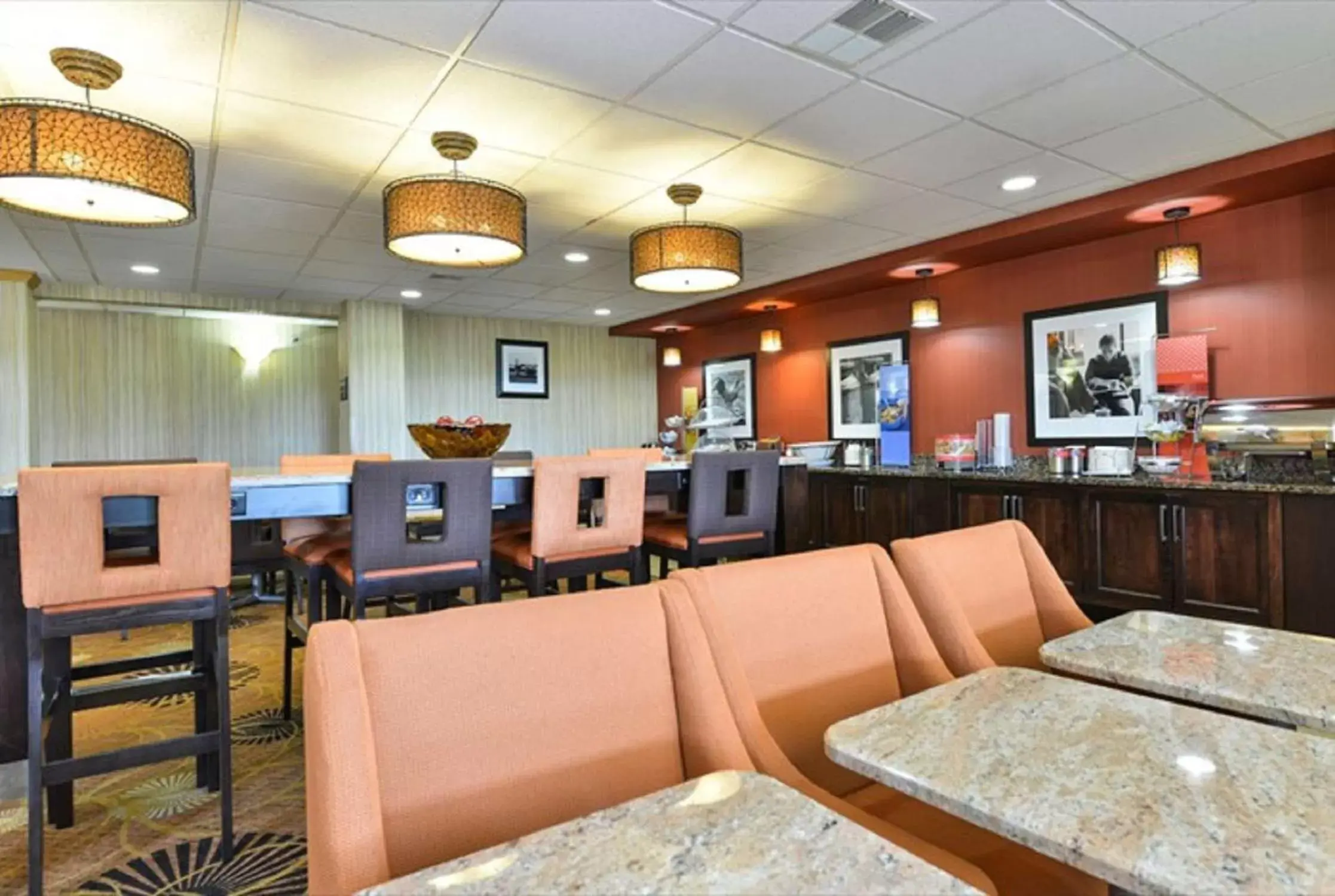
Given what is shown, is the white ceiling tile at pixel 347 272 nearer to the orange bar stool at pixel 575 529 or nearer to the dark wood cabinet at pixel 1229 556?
the orange bar stool at pixel 575 529

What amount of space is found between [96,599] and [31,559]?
179 mm

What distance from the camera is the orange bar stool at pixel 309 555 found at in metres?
2.56

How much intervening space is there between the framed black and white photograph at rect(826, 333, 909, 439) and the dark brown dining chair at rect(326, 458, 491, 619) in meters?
4.39

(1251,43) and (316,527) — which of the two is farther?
(316,527)

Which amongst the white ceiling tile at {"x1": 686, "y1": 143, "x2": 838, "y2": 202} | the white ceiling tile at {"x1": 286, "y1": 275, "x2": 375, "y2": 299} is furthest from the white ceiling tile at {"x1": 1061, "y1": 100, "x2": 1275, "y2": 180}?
the white ceiling tile at {"x1": 286, "y1": 275, "x2": 375, "y2": 299}

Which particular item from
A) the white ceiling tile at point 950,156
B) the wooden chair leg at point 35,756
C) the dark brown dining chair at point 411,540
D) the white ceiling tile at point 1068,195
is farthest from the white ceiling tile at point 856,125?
the wooden chair leg at point 35,756

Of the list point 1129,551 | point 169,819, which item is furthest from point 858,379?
point 169,819

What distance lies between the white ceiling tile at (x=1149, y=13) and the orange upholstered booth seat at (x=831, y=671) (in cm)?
199

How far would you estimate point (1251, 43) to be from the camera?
2.52 metres

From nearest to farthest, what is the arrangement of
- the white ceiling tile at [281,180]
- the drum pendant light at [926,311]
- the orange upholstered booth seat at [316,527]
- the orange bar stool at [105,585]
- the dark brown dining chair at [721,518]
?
the orange bar stool at [105,585]
the orange upholstered booth seat at [316,527]
the dark brown dining chair at [721,518]
the white ceiling tile at [281,180]
the drum pendant light at [926,311]

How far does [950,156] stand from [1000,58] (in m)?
0.91

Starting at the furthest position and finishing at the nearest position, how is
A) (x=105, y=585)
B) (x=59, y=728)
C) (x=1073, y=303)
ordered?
(x=1073, y=303)
(x=59, y=728)
(x=105, y=585)

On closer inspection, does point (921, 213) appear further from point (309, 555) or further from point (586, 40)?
point (309, 555)

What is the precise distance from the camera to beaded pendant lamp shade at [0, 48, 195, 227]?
7.63ft
